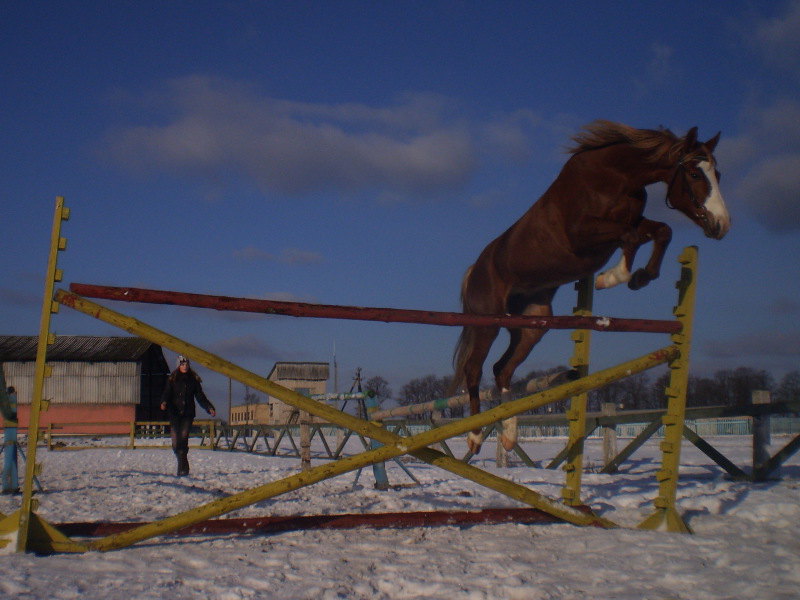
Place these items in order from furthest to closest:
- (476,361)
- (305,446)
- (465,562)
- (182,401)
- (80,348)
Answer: (80,348), (305,446), (182,401), (476,361), (465,562)

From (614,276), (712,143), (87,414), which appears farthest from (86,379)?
(712,143)

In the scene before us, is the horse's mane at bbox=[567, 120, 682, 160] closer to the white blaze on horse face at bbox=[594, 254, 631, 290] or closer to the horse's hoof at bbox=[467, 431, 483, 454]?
the white blaze on horse face at bbox=[594, 254, 631, 290]

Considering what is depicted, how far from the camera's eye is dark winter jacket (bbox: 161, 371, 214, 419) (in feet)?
30.4

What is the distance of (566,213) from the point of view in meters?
3.69

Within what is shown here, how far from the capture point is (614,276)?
3600 millimetres

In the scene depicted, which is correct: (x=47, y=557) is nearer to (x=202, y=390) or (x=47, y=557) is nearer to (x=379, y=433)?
(x=379, y=433)

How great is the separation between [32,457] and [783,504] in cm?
447

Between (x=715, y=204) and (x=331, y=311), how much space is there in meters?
1.97

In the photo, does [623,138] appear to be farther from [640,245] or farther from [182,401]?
[182,401]

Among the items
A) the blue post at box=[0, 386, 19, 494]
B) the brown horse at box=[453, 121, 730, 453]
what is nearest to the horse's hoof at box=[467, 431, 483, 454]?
the brown horse at box=[453, 121, 730, 453]

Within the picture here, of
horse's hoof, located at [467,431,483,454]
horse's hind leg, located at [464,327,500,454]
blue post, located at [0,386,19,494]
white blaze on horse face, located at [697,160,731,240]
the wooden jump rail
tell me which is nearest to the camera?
the wooden jump rail

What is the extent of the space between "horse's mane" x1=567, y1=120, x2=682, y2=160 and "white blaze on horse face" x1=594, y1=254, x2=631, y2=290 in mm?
581

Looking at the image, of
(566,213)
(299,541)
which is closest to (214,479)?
(299,541)

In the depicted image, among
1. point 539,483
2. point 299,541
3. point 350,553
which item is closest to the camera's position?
point 350,553
